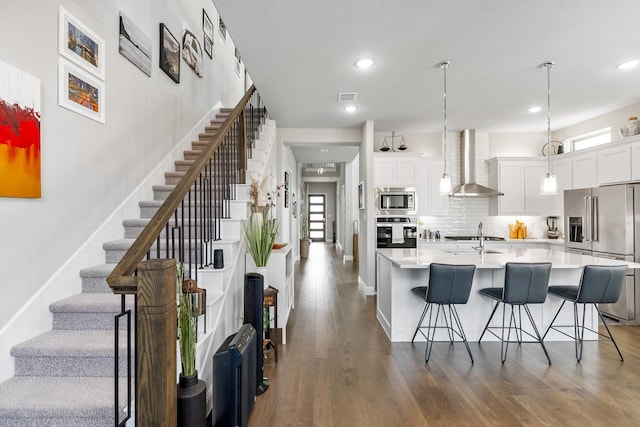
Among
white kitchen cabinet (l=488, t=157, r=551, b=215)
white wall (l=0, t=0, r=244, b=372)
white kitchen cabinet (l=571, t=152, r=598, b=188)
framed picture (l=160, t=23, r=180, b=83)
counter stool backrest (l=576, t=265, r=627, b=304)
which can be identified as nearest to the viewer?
white wall (l=0, t=0, r=244, b=372)

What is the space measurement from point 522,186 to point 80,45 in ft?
21.6

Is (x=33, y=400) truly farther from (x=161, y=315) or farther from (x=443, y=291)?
(x=443, y=291)

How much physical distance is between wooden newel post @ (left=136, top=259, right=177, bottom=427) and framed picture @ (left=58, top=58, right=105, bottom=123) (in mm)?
1878

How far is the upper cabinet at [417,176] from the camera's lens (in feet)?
19.2

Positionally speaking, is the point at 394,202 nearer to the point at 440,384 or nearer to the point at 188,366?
the point at 440,384

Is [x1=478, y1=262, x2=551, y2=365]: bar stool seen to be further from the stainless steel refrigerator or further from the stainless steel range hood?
the stainless steel range hood

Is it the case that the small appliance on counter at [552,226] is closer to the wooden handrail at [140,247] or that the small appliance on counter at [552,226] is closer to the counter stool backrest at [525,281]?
the counter stool backrest at [525,281]

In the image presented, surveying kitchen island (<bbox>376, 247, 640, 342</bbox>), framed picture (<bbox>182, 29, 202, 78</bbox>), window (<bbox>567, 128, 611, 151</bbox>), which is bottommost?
kitchen island (<bbox>376, 247, 640, 342</bbox>)

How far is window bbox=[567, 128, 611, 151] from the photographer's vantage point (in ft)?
17.6

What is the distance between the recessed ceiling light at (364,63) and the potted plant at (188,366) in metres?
2.71

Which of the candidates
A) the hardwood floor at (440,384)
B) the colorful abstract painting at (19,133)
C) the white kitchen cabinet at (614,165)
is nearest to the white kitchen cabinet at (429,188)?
the white kitchen cabinet at (614,165)

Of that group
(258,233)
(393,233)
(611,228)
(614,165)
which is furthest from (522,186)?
(258,233)

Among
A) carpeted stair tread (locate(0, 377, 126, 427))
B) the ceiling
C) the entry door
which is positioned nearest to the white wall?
carpeted stair tread (locate(0, 377, 126, 427))

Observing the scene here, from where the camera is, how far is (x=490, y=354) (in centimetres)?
326
